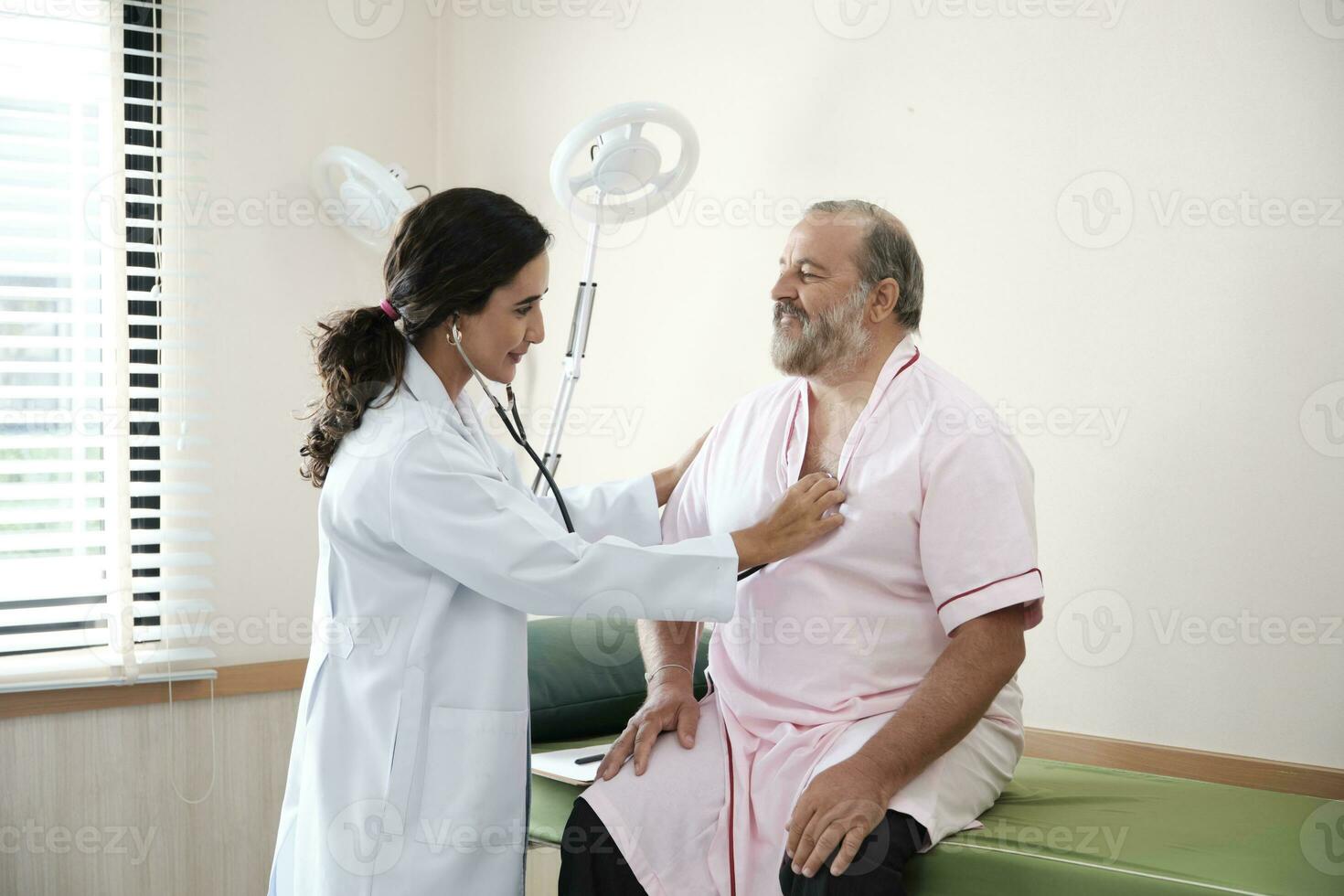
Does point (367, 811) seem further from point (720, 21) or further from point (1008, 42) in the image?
point (720, 21)

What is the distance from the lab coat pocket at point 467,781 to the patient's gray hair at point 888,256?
2.72ft

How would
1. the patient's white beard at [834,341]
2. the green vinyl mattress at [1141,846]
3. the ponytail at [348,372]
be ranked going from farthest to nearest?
the patient's white beard at [834,341]
the ponytail at [348,372]
the green vinyl mattress at [1141,846]

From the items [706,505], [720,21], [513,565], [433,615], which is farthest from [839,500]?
[720,21]

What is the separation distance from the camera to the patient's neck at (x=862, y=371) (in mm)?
1699

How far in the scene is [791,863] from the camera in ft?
4.57

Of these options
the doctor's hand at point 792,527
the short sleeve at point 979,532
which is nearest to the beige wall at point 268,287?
the doctor's hand at point 792,527

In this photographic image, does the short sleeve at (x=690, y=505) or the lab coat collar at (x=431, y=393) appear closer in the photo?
the lab coat collar at (x=431, y=393)

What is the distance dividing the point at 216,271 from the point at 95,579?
2.55ft

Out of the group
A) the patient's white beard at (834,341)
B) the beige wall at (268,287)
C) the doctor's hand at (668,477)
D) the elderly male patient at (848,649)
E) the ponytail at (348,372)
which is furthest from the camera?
the beige wall at (268,287)

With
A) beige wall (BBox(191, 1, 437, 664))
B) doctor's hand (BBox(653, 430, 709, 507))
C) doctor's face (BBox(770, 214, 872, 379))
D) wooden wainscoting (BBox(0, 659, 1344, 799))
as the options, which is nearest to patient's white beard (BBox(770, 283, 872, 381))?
doctor's face (BBox(770, 214, 872, 379))

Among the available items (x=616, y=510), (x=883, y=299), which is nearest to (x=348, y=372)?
(x=616, y=510)

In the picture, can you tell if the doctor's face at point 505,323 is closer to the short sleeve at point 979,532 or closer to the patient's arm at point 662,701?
the patient's arm at point 662,701

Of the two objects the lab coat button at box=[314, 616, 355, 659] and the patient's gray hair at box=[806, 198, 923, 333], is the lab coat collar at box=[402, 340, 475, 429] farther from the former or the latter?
the patient's gray hair at box=[806, 198, 923, 333]

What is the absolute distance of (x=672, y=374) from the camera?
266 centimetres
